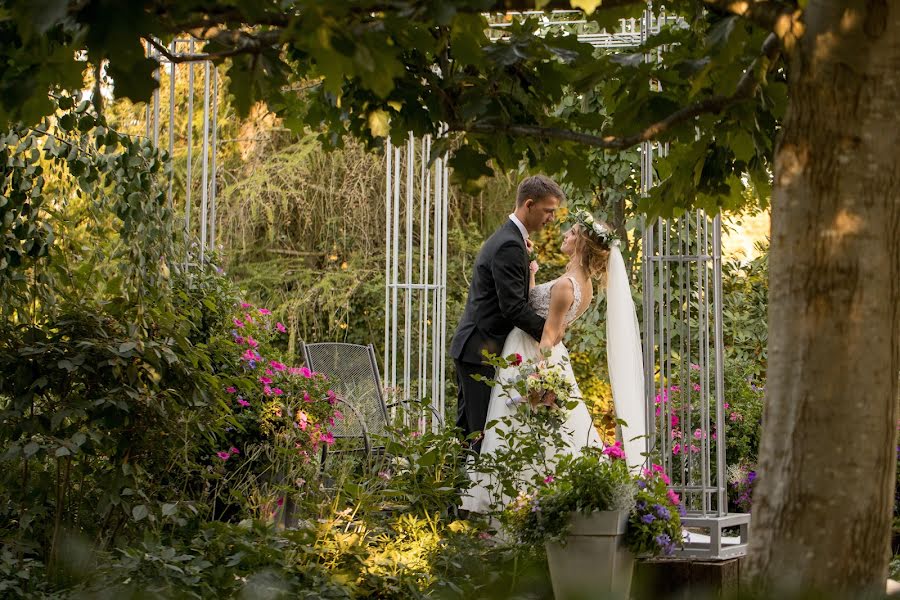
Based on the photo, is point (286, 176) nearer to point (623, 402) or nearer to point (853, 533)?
point (623, 402)

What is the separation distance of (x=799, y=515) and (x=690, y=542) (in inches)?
99.7

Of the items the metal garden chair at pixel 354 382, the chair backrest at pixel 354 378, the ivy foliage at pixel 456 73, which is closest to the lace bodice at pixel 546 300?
the metal garden chair at pixel 354 382

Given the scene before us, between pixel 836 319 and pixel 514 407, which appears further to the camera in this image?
pixel 514 407

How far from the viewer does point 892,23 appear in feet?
6.31

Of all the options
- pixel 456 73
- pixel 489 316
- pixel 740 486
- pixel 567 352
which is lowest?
pixel 740 486

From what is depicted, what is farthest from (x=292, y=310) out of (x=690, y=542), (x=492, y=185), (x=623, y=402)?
(x=690, y=542)

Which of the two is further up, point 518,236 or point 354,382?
point 518,236

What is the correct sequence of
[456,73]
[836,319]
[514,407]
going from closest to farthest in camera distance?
[836,319], [456,73], [514,407]

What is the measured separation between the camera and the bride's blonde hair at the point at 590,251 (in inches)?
209

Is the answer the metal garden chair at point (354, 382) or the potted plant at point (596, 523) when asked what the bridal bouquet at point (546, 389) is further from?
the metal garden chair at point (354, 382)

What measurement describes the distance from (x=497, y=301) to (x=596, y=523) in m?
1.75

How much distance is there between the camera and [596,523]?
368 centimetres

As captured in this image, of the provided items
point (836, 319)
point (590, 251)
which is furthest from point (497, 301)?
point (836, 319)

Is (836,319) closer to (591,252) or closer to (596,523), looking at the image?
(596,523)
